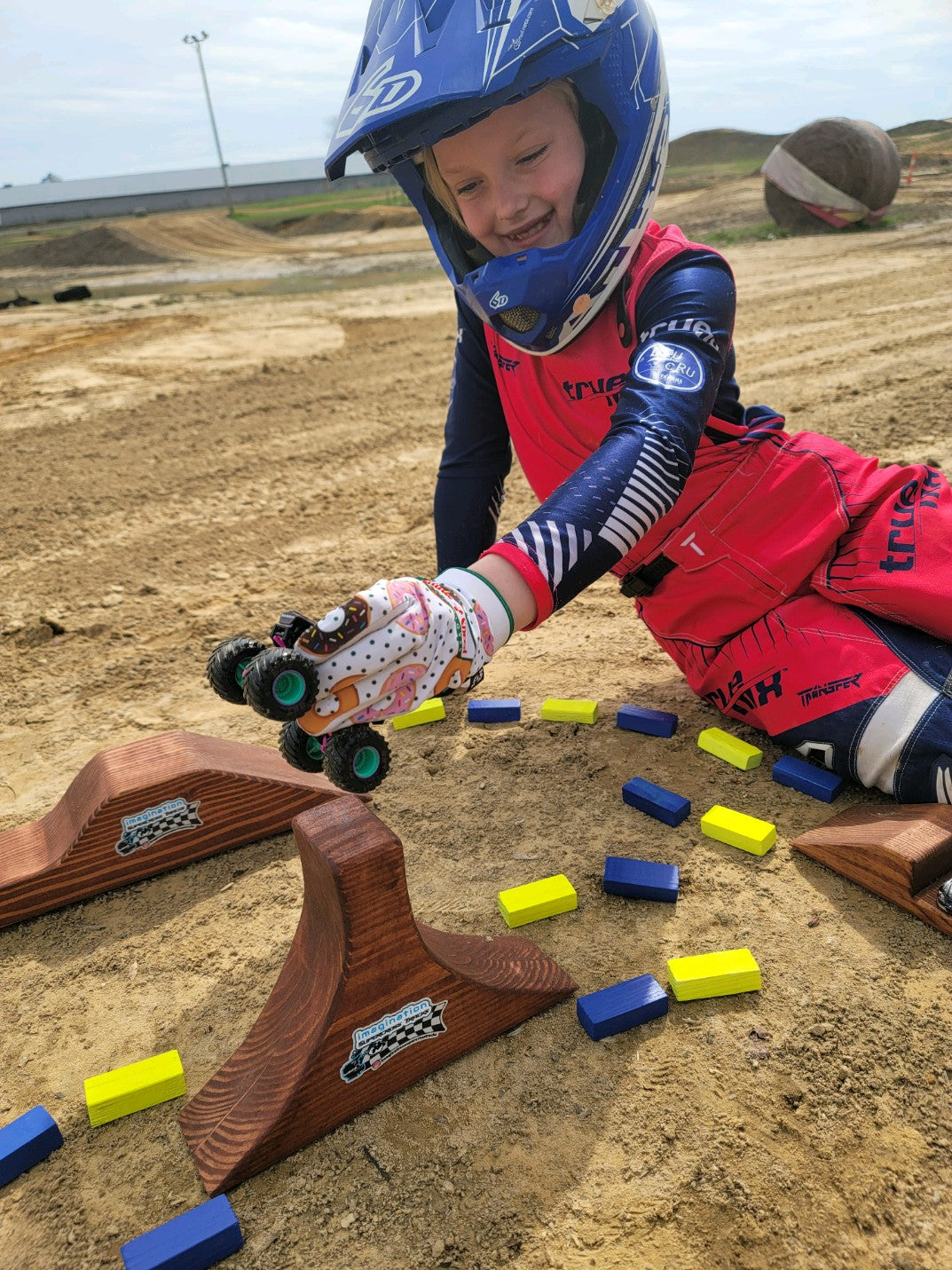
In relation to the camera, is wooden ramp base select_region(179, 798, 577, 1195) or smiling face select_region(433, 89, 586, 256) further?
smiling face select_region(433, 89, 586, 256)

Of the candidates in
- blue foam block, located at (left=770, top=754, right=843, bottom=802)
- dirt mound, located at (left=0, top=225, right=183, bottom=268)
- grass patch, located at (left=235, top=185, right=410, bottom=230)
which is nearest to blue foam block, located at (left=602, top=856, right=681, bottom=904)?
blue foam block, located at (left=770, top=754, right=843, bottom=802)

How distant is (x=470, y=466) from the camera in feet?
10.6

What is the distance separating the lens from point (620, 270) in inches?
93.7

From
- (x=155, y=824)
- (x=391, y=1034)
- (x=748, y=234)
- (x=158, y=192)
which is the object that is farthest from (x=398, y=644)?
(x=158, y=192)

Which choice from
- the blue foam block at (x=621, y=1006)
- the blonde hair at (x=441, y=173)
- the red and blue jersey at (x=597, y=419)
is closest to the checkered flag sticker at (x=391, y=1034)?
the blue foam block at (x=621, y=1006)

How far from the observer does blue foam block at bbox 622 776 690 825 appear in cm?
261

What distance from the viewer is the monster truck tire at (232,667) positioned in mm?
1652

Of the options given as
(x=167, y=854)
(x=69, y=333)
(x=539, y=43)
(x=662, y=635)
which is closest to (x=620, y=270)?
(x=539, y=43)

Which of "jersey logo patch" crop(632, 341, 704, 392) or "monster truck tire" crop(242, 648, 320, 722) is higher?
"jersey logo patch" crop(632, 341, 704, 392)

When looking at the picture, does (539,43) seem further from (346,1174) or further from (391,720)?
(346,1174)

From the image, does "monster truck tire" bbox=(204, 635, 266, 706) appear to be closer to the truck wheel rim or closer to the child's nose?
the truck wheel rim

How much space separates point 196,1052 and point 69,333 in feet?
34.1

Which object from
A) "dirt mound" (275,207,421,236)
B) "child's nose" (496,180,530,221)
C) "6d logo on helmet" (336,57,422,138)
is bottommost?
"child's nose" (496,180,530,221)

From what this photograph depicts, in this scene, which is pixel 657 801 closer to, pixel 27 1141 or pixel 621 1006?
pixel 621 1006
